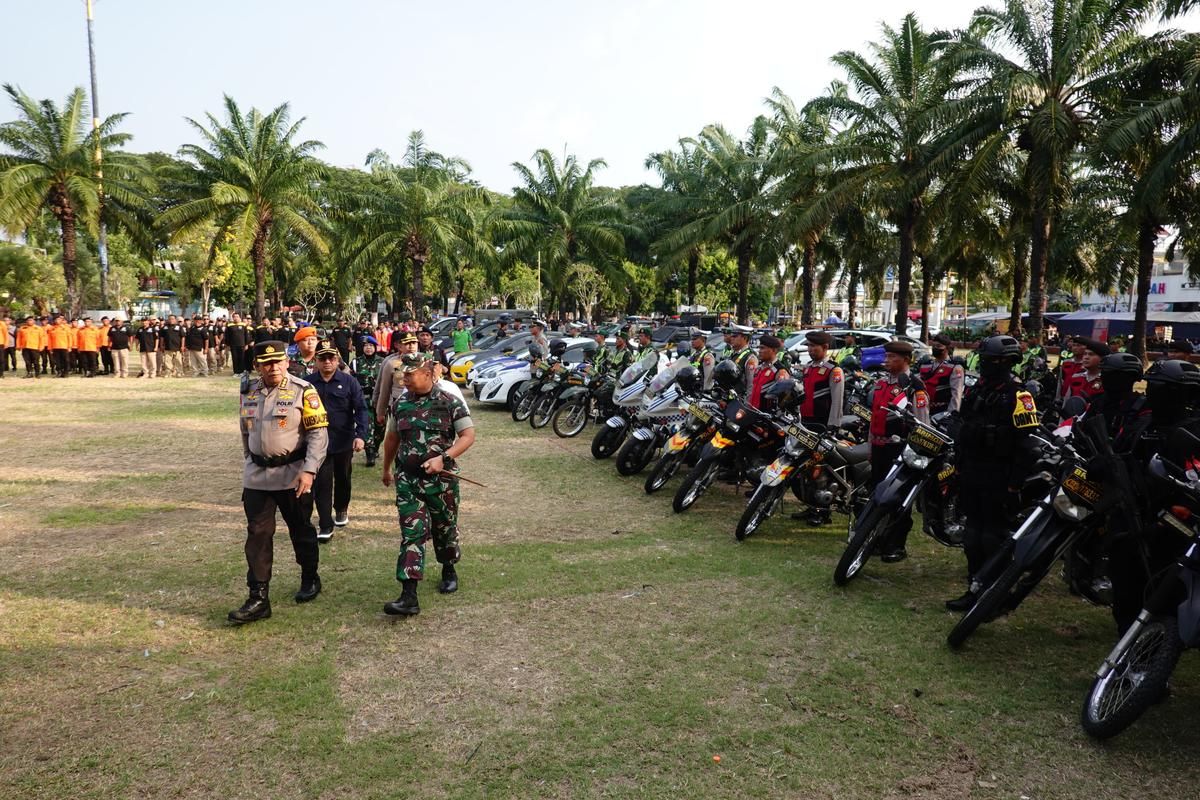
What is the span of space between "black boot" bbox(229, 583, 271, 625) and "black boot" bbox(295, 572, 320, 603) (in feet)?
0.99

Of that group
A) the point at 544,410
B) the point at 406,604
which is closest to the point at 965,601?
the point at 406,604

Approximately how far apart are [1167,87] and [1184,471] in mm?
18056

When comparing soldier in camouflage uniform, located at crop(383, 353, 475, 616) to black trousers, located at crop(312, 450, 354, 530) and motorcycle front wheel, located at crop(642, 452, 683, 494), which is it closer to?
black trousers, located at crop(312, 450, 354, 530)

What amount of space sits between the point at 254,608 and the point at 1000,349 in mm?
4818

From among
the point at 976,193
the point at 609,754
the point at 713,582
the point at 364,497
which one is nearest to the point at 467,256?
the point at 976,193

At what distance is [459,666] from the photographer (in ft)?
15.5

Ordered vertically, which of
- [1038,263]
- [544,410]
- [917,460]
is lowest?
[544,410]

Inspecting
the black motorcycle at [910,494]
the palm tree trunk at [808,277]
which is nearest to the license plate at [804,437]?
the black motorcycle at [910,494]

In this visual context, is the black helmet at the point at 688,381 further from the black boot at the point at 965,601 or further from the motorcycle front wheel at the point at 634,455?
the black boot at the point at 965,601

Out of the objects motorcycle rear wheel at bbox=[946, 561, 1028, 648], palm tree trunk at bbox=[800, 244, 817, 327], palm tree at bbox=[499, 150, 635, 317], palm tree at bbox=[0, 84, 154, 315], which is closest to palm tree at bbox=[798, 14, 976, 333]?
palm tree trunk at bbox=[800, 244, 817, 327]

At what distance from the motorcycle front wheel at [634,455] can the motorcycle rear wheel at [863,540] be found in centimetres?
388

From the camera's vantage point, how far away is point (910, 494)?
19.2 feet

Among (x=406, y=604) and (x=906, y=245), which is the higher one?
(x=906, y=245)

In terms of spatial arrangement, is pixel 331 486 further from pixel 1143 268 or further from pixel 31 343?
pixel 1143 268
